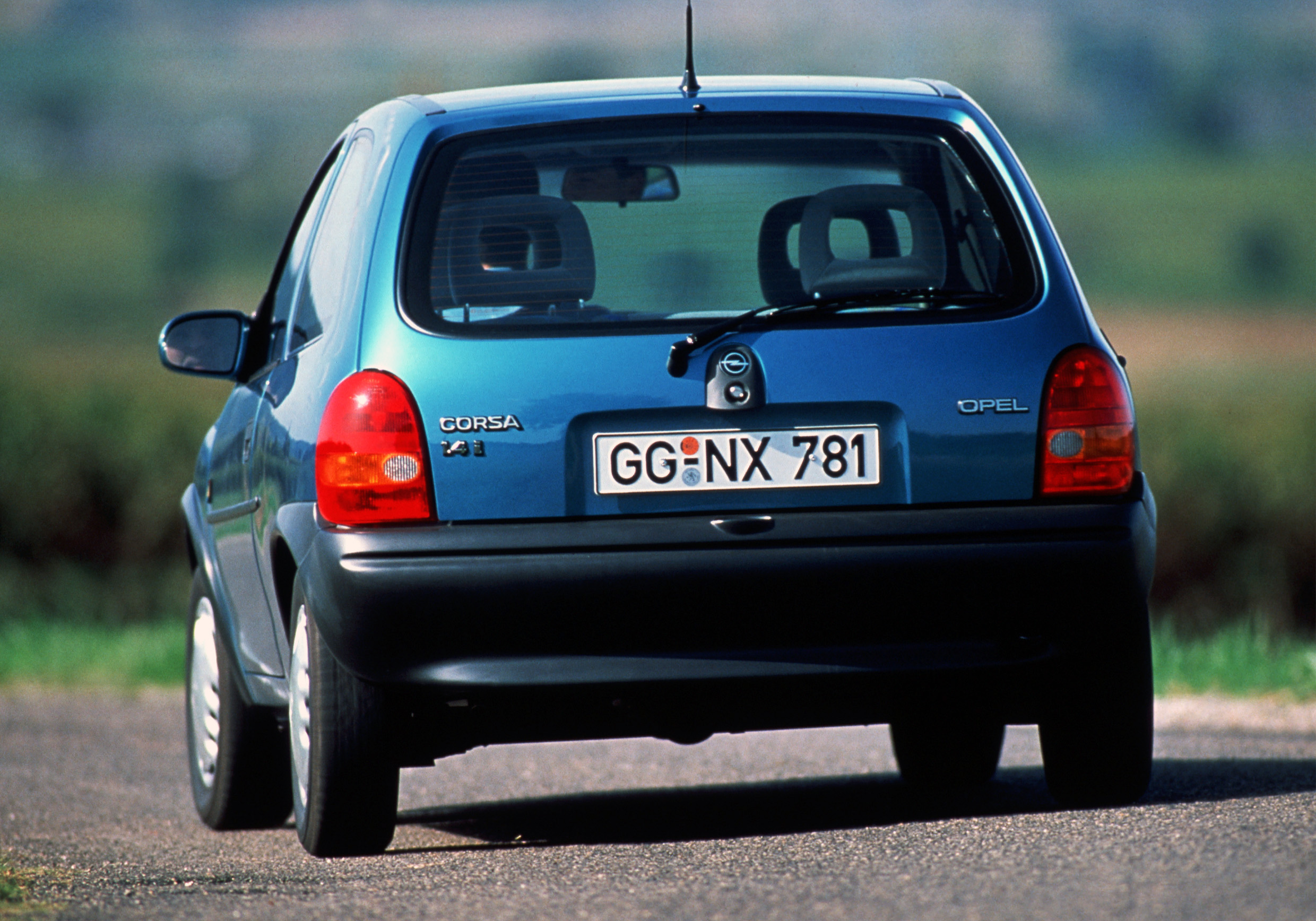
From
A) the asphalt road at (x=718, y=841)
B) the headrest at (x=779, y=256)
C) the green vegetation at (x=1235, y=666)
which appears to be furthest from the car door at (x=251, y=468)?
the green vegetation at (x=1235, y=666)

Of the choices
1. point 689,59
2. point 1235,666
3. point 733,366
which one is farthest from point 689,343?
point 1235,666

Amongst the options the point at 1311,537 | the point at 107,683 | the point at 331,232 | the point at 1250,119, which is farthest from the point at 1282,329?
the point at 331,232

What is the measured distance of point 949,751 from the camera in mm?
6691

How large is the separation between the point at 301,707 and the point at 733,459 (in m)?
1.29

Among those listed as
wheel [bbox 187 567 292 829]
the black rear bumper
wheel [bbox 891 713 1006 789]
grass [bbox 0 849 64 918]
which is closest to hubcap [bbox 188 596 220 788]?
wheel [bbox 187 567 292 829]

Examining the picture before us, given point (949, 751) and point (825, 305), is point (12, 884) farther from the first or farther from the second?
point (949, 751)

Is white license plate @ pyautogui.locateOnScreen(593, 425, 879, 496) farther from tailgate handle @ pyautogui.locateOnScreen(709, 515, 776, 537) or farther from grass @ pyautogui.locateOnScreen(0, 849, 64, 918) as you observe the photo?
grass @ pyautogui.locateOnScreen(0, 849, 64, 918)

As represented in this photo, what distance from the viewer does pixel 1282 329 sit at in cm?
8600

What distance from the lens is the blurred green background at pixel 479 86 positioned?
20.9 metres

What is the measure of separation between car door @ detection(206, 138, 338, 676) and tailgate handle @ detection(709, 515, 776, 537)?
1.38 metres

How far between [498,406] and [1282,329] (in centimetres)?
8512

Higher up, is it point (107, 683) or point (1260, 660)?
point (1260, 660)

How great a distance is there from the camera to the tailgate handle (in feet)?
15.8

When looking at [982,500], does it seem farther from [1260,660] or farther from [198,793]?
[1260,660]
